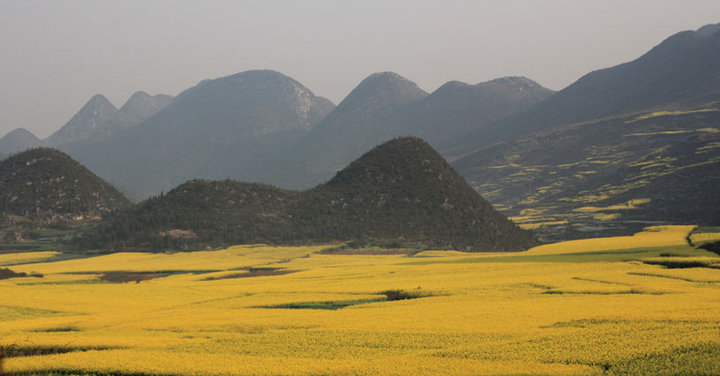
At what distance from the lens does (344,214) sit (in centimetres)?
13488

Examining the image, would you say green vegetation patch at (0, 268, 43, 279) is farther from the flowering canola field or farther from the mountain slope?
the mountain slope

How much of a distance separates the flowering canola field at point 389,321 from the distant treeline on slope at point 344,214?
47782 millimetres

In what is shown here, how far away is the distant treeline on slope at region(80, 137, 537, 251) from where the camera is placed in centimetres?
12131

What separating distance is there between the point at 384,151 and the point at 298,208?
29.4 meters

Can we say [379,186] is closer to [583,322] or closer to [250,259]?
[250,259]

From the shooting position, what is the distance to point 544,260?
75188mm

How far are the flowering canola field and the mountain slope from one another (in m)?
95.7

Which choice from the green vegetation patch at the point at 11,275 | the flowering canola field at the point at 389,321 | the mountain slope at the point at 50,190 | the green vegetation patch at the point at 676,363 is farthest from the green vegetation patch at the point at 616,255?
the mountain slope at the point at 50,190

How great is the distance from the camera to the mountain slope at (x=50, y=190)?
6186 inches

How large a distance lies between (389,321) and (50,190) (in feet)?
511

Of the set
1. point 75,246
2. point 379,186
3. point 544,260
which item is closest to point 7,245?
point 75,246

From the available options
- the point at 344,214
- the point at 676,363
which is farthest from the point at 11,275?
the point at 676,363

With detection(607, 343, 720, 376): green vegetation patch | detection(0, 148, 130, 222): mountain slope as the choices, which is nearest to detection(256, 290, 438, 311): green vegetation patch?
detection(607, 343, 720, 376): green vegetation patch

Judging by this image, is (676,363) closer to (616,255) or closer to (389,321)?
(389,321)
